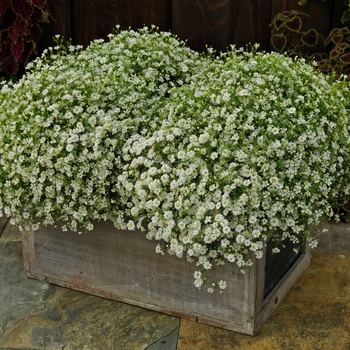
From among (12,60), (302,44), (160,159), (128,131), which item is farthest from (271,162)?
(12,60)

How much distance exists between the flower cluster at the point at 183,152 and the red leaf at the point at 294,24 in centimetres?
81

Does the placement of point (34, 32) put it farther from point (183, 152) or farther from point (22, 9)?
point (183, 152)

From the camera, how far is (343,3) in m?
3.33

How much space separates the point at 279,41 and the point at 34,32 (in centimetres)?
136

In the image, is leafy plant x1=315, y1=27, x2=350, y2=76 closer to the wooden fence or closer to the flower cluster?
the wooden fence

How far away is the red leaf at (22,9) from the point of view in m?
3.46

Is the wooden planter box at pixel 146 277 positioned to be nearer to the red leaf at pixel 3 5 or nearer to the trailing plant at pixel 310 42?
the trailing plant at pixel 310 42

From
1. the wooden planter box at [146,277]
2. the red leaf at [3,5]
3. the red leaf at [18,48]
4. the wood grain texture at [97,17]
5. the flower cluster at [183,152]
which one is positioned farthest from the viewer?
the wood grain texture at [97,17]

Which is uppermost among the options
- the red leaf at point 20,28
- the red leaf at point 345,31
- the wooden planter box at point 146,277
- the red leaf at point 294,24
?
the red leaf at point 294,24

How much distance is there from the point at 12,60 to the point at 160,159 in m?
1.74

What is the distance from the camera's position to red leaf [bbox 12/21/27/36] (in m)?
3.50

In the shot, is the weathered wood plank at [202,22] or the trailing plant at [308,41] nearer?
the trailing plant at [308,41]

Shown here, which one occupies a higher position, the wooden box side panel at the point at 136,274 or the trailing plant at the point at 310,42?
the trailing plant at the point at 310,42

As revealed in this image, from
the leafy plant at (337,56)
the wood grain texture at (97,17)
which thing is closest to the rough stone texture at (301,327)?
the leafy plant at (337,56)
